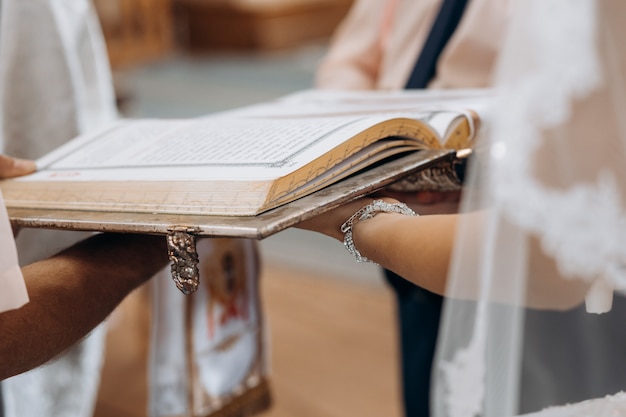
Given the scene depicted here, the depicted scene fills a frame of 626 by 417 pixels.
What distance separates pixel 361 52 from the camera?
118cm

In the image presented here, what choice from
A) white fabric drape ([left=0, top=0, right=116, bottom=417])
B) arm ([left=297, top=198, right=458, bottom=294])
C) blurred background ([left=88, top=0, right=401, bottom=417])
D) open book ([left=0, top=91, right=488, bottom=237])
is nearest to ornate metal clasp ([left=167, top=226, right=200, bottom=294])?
open book ([left=0, top=91, right=488, bottom=237])

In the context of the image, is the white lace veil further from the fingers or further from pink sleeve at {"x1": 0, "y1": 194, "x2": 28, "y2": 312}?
the fingers

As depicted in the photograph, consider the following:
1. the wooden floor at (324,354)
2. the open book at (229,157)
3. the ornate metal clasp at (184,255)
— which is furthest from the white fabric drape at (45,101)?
the ornate metal clasp at (184,255)

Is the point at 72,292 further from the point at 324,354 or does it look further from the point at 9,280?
the point at 324,354

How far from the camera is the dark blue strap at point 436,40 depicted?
1013 mm

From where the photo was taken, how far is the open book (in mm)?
583

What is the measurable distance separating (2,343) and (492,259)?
14.2 inches

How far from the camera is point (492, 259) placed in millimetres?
595

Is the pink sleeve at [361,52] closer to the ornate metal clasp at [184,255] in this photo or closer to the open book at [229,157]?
the open book at [229,157]

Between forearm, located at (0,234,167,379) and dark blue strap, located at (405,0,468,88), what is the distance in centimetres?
45

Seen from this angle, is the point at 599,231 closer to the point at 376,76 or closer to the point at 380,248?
the point at 380,248

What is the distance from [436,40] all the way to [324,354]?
39.2 inches

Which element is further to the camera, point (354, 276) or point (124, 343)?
point (354, 276)

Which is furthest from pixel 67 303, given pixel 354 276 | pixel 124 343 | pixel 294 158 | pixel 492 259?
pixel 354 276
